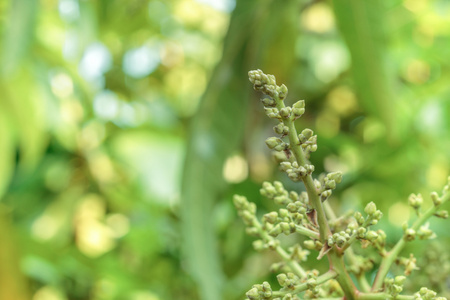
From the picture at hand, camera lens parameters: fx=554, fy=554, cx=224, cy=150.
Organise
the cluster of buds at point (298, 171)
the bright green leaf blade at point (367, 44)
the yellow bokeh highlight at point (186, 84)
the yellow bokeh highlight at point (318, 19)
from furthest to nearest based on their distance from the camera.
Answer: the yellow bokeh highlight at point (186, 84) < the yellow bokeh highlight at point (318, 19) < the bright green leaf blade at point (367, 44) < the cluster of buds at point (298, 171)

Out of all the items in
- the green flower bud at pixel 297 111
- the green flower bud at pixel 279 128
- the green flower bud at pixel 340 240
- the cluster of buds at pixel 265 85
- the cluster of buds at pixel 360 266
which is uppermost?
the cluster of buds at pixel 265 85

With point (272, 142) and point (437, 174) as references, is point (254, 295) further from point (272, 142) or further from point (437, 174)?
point (437, 174)

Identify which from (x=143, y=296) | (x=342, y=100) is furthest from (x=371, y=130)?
(x=143, y=296)

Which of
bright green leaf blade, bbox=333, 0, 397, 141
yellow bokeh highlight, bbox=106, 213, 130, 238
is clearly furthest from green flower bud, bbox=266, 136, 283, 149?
yellow bokeh highlight, bbox=106, 213, 130, 238

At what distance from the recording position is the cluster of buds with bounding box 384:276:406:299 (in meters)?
0.17

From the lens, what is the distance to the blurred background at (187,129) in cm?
58

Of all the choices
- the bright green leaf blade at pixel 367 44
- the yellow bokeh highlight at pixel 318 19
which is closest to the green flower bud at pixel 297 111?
the bright green leaf blade at pixel 367 44

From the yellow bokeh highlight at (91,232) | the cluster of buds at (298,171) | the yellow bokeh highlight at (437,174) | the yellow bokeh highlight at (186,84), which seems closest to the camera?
the cluster of buds at (298,171)

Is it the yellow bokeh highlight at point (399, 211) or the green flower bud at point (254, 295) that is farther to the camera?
the yellow bokeh highlight at point (399, 211)

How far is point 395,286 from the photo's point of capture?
0.17 meters

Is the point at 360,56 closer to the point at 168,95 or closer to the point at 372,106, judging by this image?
the point at 372,106

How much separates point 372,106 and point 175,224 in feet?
1.02

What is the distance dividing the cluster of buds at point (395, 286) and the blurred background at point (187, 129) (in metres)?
0.09

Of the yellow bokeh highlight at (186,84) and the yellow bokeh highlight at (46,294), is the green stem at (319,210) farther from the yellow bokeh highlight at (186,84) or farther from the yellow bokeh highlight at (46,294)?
the yellow bokeh highlight at (186,84)
